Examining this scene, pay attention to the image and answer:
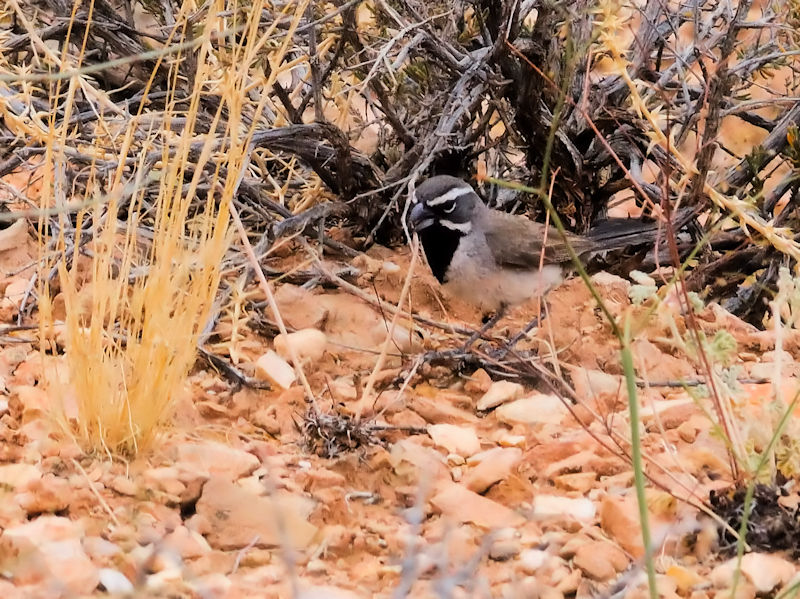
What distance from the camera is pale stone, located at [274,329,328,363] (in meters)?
3.80

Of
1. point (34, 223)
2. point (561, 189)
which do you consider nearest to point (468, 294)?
point (561, 189)

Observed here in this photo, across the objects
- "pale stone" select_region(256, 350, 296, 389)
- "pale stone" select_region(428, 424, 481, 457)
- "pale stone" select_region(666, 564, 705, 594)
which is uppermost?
"pale stone" select_region(666, 564, 705, 594)

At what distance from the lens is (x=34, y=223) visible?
4.61 meters

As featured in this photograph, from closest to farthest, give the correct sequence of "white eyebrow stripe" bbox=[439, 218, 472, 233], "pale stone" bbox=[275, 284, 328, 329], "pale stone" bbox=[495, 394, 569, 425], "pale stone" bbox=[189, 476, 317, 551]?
"pale stone" bbox=[189, 476, 317, 551]
"pale stone" bbox=[495, 394, 569, 425]
"pale stone" bbox=[275, 284, 328, 329]
"white eyebrow stripe" bbox=[439, 218, 472, 233]

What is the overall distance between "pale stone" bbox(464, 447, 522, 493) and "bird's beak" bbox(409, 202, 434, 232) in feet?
4.78

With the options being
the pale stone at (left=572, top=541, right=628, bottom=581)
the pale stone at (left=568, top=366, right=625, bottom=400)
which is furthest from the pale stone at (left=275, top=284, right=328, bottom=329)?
the pale stone at (left=572, top=541, right=628, bottom=581)

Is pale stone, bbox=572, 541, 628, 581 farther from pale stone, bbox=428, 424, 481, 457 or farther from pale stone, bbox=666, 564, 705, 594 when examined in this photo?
pale stone, bbox=428, 424, 481, 457

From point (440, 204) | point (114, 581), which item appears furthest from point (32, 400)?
point (440, 204)

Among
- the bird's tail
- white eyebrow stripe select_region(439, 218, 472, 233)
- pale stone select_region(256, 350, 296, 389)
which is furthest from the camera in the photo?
the bird's tail

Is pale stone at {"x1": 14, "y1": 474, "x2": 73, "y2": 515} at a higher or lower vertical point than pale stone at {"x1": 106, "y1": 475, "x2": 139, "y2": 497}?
higher

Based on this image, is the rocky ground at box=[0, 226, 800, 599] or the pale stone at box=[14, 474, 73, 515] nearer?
the rocky ground at box=[0, 226, 800, 599]

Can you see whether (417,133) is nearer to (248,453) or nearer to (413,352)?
(413,352)

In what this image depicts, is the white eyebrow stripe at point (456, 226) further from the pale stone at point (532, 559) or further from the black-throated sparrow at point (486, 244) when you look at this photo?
the pale stone at point (532, 559)

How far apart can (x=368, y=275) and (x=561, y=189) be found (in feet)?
3.60
